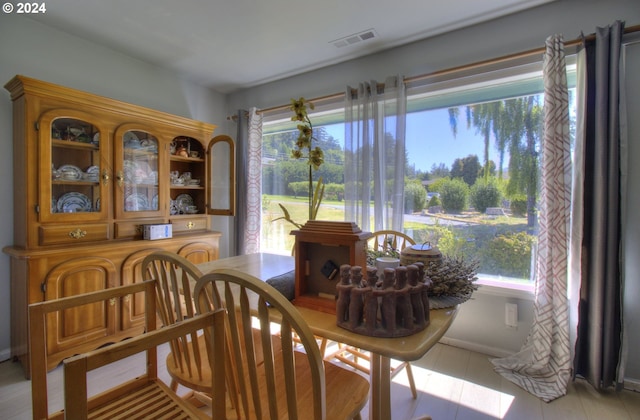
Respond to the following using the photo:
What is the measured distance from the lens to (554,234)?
1832mm

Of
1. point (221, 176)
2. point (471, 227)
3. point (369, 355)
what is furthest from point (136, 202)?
point (471, 227)

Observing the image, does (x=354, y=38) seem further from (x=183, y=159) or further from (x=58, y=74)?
(x=58, y=74)

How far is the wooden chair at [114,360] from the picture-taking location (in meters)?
0.61

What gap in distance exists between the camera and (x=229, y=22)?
7.01ft

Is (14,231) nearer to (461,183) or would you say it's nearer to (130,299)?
(130,299)

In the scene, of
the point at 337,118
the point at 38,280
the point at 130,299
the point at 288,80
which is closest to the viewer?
the point at 38,280

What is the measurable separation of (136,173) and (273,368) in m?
2.26

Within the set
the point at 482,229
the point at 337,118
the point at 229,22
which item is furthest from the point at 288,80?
the point at 482,229

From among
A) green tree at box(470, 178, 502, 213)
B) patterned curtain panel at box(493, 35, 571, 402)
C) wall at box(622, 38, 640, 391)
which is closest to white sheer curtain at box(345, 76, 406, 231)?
green tree at box(470, 178, 502, 213)

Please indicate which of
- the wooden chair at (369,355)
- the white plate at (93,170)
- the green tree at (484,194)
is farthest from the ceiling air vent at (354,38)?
the white plate at (93,170)

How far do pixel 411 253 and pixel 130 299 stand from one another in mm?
2115

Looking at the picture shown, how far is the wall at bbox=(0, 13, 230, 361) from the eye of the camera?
2041 mm

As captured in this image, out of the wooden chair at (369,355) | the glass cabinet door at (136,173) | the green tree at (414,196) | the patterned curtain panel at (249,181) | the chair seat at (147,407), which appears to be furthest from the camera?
the patterned curtain panel at (249,181)

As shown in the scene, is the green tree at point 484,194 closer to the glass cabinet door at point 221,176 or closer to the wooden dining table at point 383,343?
the wooden dining table at point 383,343
